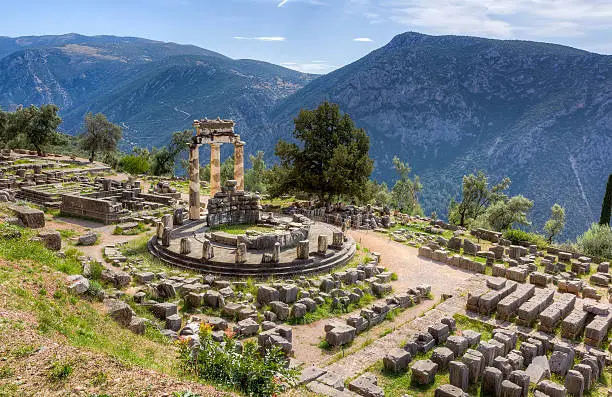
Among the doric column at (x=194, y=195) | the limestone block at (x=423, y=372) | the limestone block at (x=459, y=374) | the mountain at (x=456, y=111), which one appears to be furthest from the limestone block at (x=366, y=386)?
the mountain at (x=456, y=111)

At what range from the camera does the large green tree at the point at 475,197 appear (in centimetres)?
4869

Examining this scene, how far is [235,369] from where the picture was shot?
977cm

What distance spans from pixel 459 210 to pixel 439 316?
110 feet

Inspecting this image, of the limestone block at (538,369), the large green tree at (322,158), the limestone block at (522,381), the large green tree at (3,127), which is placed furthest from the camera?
the large green tree at (3,127)

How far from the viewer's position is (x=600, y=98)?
4476 inches

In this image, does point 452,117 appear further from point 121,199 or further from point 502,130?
point 121,199

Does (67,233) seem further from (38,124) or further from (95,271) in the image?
(38,124)

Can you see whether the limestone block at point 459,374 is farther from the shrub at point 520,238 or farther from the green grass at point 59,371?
the shrub at point 520,238

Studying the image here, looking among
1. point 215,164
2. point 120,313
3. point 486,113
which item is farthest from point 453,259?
point 486,113

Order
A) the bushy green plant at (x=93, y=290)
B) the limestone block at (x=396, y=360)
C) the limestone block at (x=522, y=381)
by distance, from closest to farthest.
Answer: the limestone block at (x=522, y=381) → the limestone block at (x=396, y=360) → the bushy green plant at (x=93, y=290)

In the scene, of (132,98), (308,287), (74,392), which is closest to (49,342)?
(74,392)

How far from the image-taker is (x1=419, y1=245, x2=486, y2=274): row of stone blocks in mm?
26234

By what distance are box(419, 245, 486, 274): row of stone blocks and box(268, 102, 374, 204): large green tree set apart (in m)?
9.20

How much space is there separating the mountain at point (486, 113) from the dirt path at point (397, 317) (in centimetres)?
6931
